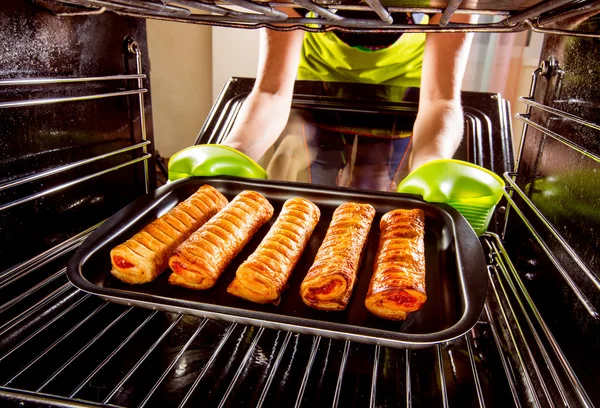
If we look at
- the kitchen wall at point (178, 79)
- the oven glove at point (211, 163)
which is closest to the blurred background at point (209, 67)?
the kitchen wall at point (178, 79)

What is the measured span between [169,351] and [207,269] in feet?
0.71

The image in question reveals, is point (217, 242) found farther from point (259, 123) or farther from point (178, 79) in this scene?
point (178, 79)

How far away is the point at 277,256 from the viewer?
124cm

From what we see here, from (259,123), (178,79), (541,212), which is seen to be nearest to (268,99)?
(259,123)

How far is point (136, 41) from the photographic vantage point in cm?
153

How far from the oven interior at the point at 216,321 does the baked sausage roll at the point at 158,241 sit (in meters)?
0.12

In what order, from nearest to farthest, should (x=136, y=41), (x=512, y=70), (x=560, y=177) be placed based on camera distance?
(x=560, y=177) < (x=136, y=41) < (x=512, y=70)

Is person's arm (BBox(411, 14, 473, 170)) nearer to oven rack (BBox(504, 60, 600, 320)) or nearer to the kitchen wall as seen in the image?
oven rack (BBox(504, 60, 600, 320))

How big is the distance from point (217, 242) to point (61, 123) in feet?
1.82

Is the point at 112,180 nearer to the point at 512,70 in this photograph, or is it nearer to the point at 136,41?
the point at 136,41

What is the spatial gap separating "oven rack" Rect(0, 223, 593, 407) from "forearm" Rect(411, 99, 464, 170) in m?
0.72

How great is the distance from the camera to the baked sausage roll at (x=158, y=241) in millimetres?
1175

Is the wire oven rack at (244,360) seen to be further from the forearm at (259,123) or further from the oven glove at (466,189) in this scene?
the forearm at (259,123)

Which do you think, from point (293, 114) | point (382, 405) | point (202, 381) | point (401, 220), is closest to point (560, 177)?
point (401, 220)
